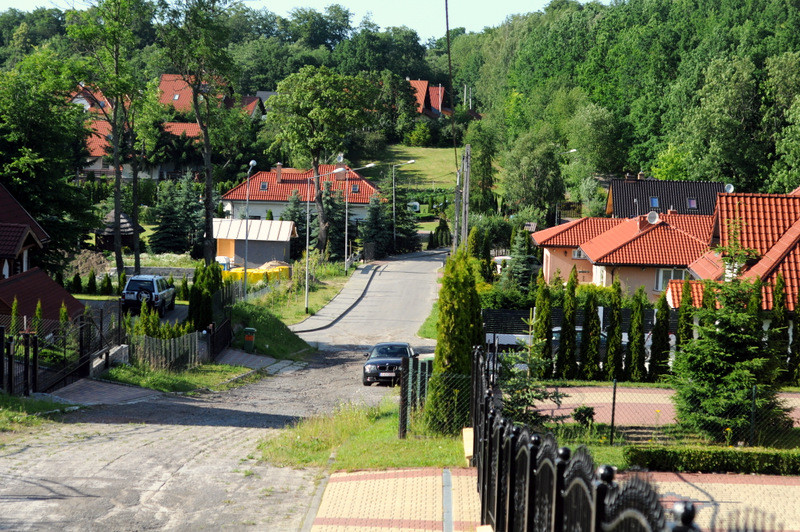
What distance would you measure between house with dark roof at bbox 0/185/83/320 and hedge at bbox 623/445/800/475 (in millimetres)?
16596

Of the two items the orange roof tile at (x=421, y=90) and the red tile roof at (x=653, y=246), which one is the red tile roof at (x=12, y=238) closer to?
the red tile roof at (x=653, y=246)

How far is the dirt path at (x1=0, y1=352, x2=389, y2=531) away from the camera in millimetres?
9727

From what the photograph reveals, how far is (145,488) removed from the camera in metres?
11.0

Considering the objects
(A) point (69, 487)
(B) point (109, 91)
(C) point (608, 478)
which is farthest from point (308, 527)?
(B) point (109, 91)

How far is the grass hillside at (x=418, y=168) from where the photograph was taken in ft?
280

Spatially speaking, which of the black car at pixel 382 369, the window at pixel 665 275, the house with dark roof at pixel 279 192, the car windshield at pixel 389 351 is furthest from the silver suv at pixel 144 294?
the house with dark roof at pixel 279 192

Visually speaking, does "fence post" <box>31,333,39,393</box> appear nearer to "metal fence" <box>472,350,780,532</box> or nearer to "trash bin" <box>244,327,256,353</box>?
"metal fence" <box>472,350,780,532</box>

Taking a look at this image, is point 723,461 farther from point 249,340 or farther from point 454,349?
point 249,340

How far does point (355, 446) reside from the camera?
13.5 metres

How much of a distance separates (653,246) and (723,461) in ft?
81.5

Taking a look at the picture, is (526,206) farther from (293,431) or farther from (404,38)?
(404,38)

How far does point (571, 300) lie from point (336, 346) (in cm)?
1213

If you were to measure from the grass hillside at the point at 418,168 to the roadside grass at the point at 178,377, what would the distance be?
5800 centimetres

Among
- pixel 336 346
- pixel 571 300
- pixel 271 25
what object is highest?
pixel 271 25
